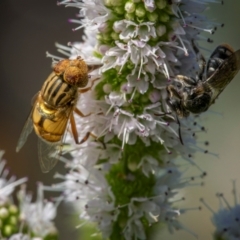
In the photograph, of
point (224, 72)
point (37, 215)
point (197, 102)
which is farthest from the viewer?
point (37, 215)

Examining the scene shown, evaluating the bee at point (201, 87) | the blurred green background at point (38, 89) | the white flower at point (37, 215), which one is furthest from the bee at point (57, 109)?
the blurred green background at point (38, 89)

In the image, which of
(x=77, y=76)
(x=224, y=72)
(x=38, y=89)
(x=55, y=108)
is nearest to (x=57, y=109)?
(x=55, y=108)

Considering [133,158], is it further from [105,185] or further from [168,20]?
[168,20]

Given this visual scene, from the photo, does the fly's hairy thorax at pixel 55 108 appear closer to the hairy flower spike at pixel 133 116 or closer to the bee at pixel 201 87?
the hairy flower spike at pixel 133 116

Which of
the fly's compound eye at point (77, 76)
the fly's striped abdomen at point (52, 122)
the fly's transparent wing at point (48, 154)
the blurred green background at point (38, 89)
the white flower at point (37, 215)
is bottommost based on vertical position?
the blurred green background at point (38, 89)

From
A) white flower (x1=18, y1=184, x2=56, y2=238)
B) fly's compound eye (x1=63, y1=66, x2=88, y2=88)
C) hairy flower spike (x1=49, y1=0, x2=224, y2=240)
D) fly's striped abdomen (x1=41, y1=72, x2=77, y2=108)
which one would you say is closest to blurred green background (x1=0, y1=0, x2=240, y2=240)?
white flower (x1=18, y1=184, x2=56, y2=238)

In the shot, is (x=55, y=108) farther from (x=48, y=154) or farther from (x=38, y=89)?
(x=38, y=89)
